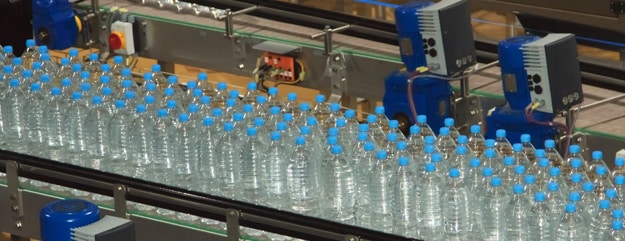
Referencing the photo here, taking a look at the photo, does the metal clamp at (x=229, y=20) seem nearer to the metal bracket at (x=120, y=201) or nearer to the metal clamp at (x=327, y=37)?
the metal clamp at (x=327, y=37)

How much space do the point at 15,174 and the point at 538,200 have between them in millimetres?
1869

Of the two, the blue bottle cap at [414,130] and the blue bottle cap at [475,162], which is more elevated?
the blue bottle cap at [414,130]

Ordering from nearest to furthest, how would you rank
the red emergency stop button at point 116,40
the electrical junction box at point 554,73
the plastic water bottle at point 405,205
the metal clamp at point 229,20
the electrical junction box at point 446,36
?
the plastic water bottle at point 405,205
the electrical junction box at point 554,73
the electrical junction box at point 446,36
the metal clamp at point 229,20
the red emergency stop button at point 116,40

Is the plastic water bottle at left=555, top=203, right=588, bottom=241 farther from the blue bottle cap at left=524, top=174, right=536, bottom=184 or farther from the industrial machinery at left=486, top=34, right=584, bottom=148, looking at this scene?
the industrial machinery at left=486, top=34, right=584, bottom=148

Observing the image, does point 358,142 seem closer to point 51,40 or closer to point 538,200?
point 538,200

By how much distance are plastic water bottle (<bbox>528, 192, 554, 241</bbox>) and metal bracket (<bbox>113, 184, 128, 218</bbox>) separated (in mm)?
1363

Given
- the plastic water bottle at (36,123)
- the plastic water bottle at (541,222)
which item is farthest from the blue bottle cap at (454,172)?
the plastic water bottle at (36,123)

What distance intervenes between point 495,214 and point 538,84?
3.76ft

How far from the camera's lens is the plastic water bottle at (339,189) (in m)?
4.70

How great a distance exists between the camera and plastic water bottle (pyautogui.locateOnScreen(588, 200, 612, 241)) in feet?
A: 14.0

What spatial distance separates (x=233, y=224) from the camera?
182 inches

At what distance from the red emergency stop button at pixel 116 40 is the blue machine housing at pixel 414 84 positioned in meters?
1.51

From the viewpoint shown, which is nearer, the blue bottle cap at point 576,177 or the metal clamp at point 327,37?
the blue bottle cap at point 576,177

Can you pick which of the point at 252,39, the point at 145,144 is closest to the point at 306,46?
the point at 252,39
